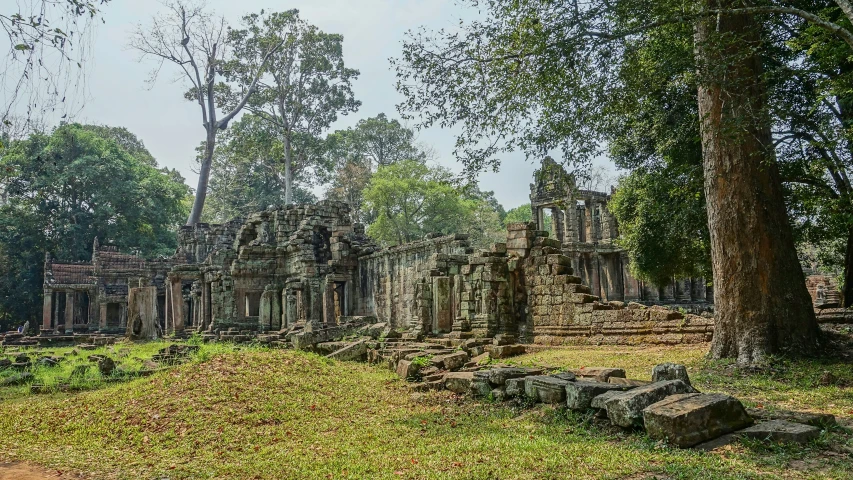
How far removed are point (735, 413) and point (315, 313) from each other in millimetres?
23786

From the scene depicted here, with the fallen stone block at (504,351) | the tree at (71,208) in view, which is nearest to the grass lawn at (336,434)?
the fallen stone block at (504,351)

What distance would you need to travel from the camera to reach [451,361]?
10.9m

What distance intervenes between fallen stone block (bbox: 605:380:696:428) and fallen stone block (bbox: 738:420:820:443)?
82cm

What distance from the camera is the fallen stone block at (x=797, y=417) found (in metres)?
5.41

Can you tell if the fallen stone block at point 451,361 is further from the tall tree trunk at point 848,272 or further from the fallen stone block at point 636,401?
the tall tree trunk at point 848,272

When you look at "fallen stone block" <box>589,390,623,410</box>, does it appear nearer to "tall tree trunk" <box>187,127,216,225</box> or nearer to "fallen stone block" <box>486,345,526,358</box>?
"fallen stone block" <box>486,345,526,358</box>

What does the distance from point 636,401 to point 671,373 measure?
1.19 metres

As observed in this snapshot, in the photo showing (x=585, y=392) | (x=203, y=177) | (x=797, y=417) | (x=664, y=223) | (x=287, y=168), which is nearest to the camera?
(x=797, y=417)

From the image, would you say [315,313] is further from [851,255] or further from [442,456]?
[442,456]

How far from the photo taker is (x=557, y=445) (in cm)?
556

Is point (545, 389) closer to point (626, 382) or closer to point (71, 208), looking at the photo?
point (626, 382)

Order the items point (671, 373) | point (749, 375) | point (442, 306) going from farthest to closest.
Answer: point (442, 306)
point (749, 375)
point (671, 373)

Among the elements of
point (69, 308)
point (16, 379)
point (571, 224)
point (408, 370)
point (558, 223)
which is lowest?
point (16, 379)

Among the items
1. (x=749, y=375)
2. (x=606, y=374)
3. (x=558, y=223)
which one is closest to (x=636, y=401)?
(x=606, y=374)
